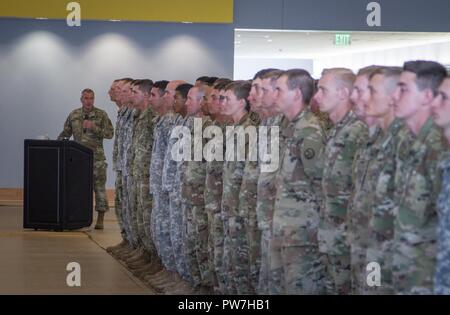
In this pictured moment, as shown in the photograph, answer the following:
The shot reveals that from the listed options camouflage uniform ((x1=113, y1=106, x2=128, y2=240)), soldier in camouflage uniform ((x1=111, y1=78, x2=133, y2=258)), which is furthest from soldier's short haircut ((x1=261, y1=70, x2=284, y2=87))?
camouflage uniform ((x1=113, y1=106, x2=128, y2=240))

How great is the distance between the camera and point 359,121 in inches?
207

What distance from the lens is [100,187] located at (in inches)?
537

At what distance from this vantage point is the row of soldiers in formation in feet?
14.3

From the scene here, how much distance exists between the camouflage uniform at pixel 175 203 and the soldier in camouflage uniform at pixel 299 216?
2.42 m

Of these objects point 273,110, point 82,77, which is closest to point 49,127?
point 82,77

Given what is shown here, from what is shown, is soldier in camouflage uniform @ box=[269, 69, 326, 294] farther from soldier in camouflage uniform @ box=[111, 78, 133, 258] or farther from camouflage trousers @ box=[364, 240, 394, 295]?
soldier in camouflage uniform @ box=[111, 78, 133, 258]

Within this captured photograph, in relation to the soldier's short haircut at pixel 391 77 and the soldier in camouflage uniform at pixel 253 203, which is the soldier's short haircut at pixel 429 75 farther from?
the soldier in camouflage uniform at pixel 253 203

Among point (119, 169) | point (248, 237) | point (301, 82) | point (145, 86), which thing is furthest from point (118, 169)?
point (301, 82)

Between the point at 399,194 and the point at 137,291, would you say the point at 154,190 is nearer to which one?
the point at 137,291

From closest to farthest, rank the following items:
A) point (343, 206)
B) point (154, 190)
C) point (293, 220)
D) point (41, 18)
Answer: point (343, 206) → point (293, 220) → point (154, 190) → point (41, 18)

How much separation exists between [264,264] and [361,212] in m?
1.24

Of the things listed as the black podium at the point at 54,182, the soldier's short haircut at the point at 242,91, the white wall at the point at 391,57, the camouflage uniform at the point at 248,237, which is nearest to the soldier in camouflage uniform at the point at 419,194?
the camouflage uniform at the point at 248,237

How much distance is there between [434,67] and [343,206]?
1003 mm

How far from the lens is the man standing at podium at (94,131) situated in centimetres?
1364
